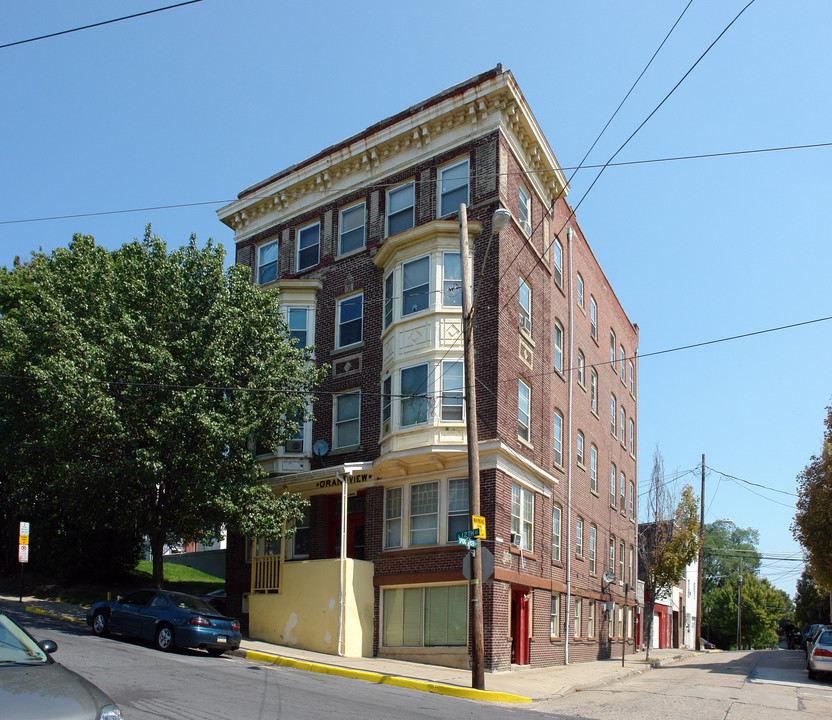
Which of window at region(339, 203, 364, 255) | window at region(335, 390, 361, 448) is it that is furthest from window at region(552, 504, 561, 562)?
window at region(339, 203, 364, 255)

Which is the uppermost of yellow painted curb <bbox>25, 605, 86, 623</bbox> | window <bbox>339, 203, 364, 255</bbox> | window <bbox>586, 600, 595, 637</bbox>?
A: window <bbox>339, 203, 364, 255</bbox>

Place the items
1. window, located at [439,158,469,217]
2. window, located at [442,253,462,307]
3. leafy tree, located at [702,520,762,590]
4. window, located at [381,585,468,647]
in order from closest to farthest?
window, located at [381,585,468,647]
window, located at [442,253,462,307]
window, located at [439,158,469,217]
leafy tree, located at [702,520,762,590]

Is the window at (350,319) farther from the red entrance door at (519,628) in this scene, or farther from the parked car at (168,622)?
the parked car at (168,622)

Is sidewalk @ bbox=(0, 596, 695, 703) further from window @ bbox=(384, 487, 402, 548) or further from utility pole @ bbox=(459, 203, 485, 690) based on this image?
window @ bbox=(384, 487, 402, 548)

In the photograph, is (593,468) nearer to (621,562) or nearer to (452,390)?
(621,562)

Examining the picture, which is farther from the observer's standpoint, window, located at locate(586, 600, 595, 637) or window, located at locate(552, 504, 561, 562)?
window, located at locate(586, 600, 595, 637)

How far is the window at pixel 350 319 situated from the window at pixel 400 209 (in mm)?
2304

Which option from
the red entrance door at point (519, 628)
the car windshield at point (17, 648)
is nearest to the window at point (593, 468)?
the red entrance door at point (519, 628)

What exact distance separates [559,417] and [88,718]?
22579 millimetres

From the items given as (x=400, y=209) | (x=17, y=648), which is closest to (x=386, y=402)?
(x=400, y=209)

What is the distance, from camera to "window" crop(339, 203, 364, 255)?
2585 cm

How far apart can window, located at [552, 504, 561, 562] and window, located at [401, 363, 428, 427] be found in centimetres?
656

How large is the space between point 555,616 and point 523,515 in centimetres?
491

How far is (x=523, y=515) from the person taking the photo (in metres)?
22.5
